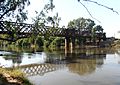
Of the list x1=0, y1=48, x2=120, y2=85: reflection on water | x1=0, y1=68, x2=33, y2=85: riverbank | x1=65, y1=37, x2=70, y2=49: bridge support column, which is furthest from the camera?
x1=65, y1=37, x2=70, y2=49: bridge support column

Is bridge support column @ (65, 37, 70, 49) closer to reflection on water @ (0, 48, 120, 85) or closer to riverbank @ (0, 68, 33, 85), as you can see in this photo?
reflection on water @ (0, 48, 120, 85)

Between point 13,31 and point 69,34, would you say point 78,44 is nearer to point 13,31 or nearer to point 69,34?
point 69,34

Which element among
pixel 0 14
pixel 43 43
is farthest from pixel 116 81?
pixel 43 43

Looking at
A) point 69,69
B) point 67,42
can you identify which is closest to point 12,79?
point 69,69

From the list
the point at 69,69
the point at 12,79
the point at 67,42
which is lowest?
the point at 69,69

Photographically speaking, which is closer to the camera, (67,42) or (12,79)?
(12,79)

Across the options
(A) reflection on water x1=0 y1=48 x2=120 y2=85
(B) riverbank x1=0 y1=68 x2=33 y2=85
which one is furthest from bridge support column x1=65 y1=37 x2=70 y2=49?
(B) riverbank x1=0 y1=68 x2=33 y2=85

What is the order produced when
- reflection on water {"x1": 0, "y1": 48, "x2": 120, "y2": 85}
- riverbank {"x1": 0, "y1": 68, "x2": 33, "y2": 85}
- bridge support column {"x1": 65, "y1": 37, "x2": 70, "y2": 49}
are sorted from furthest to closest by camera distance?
bridge support column {"x1": 65, "y1": 37, "x2": 70, "y2": 49}
reflection on water {"x1": 0, "y1": 48, "x2": 120, "y2": 85}
riverbank {"x1": 0, "y1": 68, "x2": 33, "y2": 85}

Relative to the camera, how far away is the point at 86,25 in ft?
418

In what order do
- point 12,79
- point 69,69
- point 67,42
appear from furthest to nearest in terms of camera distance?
point 67,42 < point 69,69 < point 12,79

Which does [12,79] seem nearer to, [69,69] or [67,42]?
[69,69]

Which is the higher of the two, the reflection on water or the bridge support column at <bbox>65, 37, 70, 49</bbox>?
the bridge support column at <bbox>65, 37, 70, 49</bbox>

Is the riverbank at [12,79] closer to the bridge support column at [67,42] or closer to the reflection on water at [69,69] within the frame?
the reflection on water at [69,69]

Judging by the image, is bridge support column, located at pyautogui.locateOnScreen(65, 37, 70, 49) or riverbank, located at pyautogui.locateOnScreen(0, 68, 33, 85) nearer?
riverbank, located at pyautogui.locateOnScreen(0, 68, 33, 85)
